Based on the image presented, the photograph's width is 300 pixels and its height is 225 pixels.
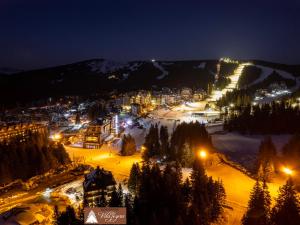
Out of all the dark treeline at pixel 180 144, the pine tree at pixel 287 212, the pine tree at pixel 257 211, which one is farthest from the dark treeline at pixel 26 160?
the pine tree at pixel 287 212

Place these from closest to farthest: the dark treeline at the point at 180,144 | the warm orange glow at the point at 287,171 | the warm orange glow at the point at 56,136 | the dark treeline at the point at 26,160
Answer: the dark treeline at the point at 26,160 → the warm orange glow at the point at 287,171 → the dark treeline at the point at 180,144 → the warm orange glow at the point at 56,136

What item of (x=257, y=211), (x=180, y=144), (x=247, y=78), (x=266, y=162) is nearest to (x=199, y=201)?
(x=257, y=211)

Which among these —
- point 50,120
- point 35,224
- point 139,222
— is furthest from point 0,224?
point 50,120

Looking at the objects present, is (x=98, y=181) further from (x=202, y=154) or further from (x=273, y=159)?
(x=273, y=159)

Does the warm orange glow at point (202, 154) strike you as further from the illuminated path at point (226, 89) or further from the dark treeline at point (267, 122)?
the illuminated path at point (226, 89)

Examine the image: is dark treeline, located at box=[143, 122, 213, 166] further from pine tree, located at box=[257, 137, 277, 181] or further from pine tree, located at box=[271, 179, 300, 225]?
pine tree, located at box=[271, 179, 300, 225]

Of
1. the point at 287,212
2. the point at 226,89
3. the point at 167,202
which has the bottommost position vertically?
the point at 167,202
